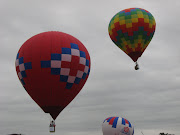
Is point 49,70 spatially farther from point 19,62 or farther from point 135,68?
point 135,68

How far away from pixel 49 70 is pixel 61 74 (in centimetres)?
97

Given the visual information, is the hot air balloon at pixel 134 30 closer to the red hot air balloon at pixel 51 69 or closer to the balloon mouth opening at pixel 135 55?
the balloon mouth opening at pixel 135 55

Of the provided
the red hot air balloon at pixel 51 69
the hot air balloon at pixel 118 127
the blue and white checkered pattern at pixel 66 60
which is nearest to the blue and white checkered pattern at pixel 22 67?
the red hot air balloon at pixel 51 69

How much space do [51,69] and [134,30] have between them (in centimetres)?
1470

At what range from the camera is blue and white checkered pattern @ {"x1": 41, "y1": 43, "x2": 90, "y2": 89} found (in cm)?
2281

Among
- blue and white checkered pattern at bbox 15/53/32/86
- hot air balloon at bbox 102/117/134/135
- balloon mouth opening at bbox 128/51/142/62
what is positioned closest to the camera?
blue and white checkered pattern at bbox 15/53/32/86

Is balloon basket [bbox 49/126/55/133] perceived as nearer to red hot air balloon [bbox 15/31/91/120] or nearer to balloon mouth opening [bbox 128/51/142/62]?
red hot air balloon [bbox 15/31/91/120]

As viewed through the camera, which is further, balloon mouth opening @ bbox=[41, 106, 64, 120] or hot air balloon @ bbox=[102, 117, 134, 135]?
hot air balloon @ bbox=[102, 117, 134, 135]

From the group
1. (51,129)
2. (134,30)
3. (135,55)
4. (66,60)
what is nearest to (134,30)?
(134,30)

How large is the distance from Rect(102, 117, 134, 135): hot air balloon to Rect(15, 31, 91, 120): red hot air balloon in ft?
62.6

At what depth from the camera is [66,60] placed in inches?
911

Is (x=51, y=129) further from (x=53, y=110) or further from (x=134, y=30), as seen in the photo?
(x=134, y=30)

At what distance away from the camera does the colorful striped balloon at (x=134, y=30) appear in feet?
112

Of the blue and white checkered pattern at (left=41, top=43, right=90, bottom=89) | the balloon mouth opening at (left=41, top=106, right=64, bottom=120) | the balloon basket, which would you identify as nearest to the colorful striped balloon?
the blue and white checkered pattern at (left=41, top=43, right=90, bottom=89)
